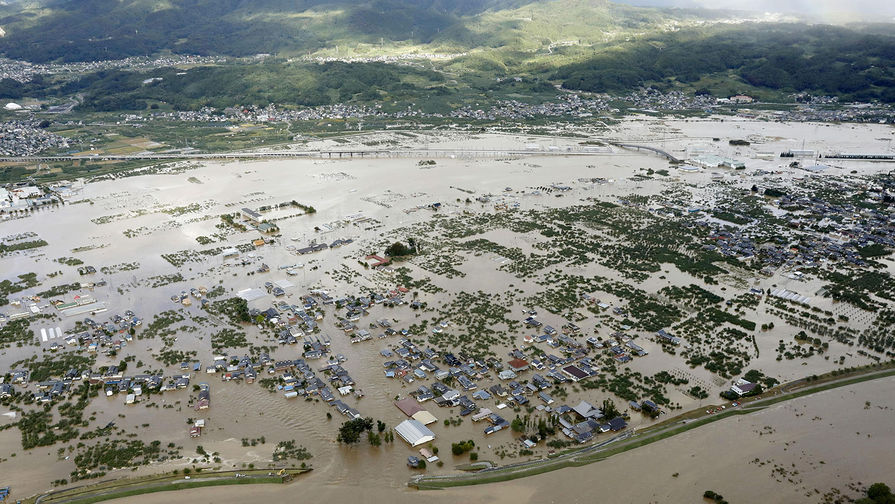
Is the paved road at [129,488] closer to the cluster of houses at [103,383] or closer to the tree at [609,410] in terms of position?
the cluster of houses at [103,383]

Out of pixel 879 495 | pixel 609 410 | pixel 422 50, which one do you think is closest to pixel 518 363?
pixel 609 410

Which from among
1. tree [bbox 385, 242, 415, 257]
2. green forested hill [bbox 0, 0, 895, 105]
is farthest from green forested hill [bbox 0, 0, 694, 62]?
tree [bbox 385, 242, 415, 257]

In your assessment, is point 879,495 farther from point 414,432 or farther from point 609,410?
point 414,432

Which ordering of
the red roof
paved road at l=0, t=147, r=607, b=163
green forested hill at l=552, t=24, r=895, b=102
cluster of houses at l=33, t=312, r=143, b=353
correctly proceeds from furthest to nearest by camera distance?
green forested hill at l=552, t=24, r=895, b=102 → paved road at l=0, t=147, r=607, b=163 → cluster of houses at l=33, t=312, r=143, b=353 → the red roof

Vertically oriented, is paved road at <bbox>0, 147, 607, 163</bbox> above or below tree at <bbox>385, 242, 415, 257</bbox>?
above

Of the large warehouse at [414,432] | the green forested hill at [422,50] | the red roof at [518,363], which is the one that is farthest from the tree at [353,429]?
the green forested hill at [422,50]

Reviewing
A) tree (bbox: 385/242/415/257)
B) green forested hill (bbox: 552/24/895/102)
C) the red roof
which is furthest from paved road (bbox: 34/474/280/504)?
green forested hill (bbox: 552/24/895/102)

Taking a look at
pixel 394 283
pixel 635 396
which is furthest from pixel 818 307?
pixel 394 283

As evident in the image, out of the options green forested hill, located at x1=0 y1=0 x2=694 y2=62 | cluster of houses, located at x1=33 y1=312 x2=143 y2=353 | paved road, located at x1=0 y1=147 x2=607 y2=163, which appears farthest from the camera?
green forested hill, located at x1=0 y1=0 x2=694 y2=62

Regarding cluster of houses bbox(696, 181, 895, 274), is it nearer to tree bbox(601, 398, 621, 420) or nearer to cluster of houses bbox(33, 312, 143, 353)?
tree bbox(601, 398, 621, 420)

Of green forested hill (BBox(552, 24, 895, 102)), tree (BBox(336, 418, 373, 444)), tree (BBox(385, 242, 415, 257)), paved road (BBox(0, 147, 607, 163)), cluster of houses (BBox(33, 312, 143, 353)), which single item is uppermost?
green forested hill (BBox(552, 24, 895, 102))

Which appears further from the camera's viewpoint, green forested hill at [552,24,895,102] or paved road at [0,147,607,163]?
green forested hill at [552,24,895,102]

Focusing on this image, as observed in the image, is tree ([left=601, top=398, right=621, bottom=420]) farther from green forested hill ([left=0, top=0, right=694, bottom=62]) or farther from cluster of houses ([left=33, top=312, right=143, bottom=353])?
green forested hill ([left=0, top=0, right=694, bottom=62])
